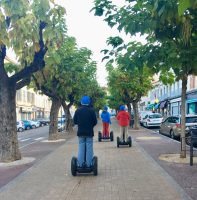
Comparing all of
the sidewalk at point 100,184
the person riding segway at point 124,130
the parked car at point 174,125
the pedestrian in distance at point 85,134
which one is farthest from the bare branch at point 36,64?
the parked car at point 174,125

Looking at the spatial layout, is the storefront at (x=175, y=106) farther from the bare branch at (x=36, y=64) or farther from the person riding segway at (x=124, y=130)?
the bare branch at (x=36, y=64)

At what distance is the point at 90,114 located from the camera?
29.2 ft

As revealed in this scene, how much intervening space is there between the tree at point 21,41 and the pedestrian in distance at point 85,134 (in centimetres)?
300

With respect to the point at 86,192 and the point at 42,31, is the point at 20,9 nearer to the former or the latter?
the point at 42,31

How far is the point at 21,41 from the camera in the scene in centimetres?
1030

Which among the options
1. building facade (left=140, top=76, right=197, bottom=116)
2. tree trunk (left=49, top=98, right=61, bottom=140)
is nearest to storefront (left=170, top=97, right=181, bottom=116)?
building facade (left=140, top=76, right=197, bottom=116)

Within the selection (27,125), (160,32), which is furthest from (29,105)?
(160,32)

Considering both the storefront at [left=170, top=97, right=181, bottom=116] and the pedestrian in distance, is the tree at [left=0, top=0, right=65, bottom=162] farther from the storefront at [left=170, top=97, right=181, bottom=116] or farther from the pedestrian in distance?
the storefront at [left=170, top=97, right=181, bottom=116]

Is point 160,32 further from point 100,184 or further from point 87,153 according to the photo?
point 100,184

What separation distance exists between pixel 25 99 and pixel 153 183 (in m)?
65.0

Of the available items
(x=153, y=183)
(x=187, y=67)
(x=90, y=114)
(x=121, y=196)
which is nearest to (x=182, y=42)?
(x=187, y=67)

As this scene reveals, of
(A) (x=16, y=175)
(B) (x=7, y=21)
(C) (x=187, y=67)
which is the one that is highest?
(B) (x=7, y=21)

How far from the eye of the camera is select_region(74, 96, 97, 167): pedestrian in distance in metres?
8.78

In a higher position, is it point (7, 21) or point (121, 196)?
point (7, 21)
